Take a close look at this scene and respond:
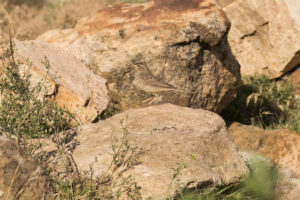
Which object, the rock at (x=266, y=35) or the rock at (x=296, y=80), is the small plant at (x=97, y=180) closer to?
the rock at (x=266, y=35)

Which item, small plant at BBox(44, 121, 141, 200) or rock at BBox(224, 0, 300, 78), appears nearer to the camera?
small plant at BBox(44, 121, 141, 200)

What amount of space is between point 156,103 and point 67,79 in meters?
1.20

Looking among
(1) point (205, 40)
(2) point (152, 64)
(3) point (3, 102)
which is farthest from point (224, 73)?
(3) point (3, 102)

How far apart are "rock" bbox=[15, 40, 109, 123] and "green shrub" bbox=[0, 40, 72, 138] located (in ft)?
0.87

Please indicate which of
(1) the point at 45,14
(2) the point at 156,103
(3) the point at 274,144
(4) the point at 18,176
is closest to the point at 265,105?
(3) the point at 274,144

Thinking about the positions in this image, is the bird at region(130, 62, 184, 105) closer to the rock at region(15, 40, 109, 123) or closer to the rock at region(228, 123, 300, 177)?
the rock at region(15, 40, 109, 123)

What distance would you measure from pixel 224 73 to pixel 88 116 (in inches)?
92.4

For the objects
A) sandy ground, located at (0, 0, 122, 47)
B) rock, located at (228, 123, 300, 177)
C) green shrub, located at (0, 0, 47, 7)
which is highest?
green shrub, located at (0, 0, 47, 7)

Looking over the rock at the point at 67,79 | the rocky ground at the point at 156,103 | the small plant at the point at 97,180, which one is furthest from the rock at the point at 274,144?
the small plant at the point at 97,180

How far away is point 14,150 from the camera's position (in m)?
3.74

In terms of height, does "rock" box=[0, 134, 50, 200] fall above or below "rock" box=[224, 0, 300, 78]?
above

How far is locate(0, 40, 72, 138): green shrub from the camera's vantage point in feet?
15.4

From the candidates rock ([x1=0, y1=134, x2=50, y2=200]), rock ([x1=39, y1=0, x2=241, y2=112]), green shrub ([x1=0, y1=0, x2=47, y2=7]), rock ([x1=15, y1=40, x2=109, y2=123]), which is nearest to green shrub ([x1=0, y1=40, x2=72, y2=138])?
rock ([x1=15, y1=40, x2=109, y2=123])

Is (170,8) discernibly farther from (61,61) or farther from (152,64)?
(61,61)
